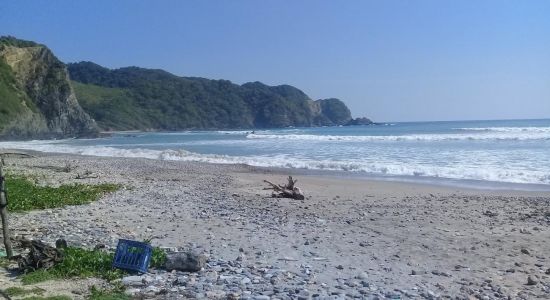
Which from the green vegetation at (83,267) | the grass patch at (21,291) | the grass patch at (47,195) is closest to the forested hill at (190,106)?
the grass patch at (47,195)

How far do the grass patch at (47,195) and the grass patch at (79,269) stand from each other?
16.6 feet

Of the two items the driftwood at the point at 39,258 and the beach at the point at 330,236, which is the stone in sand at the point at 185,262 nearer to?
the beach at the point at 330,236

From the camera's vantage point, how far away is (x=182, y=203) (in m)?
13.5

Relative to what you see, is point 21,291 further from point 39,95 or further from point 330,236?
point 39,95

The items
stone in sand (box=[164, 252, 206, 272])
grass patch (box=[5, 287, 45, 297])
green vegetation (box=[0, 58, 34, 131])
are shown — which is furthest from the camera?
green vegetation (box=[0, 58, 34, 131])

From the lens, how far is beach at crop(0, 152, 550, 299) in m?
6.71

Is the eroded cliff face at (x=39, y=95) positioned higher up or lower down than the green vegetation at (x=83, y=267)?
higher up

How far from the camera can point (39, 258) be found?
699cm

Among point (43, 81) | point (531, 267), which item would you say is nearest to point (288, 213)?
point (531, 267)

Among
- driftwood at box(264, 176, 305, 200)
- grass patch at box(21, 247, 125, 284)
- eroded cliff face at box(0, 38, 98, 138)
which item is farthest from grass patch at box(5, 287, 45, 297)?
eroded cliff face at box(0, 38, 98, 138)

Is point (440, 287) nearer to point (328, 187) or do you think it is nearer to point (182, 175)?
point (328, 187)

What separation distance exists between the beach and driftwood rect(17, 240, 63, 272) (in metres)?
0.45

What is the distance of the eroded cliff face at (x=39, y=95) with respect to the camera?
248ft

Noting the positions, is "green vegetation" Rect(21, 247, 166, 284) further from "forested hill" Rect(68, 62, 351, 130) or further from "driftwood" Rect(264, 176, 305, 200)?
"forested hill" Rect(68, 62, 351, 130)
